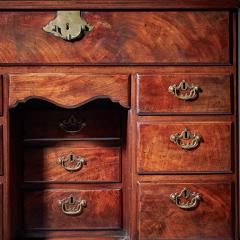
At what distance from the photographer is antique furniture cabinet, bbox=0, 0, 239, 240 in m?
1.37

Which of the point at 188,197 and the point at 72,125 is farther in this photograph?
the point at 72,125

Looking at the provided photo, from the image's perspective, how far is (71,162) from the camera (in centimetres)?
152

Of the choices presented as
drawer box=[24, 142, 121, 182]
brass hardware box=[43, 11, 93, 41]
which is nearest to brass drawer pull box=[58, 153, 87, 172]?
drawer box=[24, 142, 121, 182]

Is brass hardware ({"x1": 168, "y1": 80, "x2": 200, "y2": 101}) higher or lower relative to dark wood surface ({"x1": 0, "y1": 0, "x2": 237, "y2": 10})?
lower

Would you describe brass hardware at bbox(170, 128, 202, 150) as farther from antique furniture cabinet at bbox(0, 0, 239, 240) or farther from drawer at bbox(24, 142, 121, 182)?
drawer at bbox(24, 142, 121, 182)

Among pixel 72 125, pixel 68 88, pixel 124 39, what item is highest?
pixel 124 39

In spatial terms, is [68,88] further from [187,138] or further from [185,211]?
[185,211]

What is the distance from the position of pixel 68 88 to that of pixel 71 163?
0.88ft

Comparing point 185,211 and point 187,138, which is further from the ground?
point 187,138

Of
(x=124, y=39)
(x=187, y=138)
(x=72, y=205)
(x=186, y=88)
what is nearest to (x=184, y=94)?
(x=186, y=88)

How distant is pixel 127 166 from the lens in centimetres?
148

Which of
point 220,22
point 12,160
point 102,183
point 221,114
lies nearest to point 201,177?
point 221,114

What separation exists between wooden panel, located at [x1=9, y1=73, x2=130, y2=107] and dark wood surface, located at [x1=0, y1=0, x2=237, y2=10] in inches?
7.5

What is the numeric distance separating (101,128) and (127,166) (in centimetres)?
16
